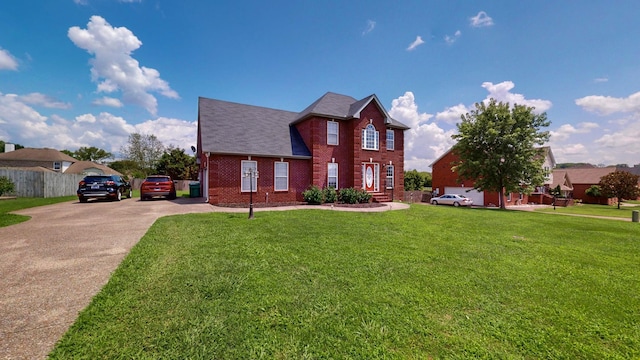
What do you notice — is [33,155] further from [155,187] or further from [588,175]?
[588,175]

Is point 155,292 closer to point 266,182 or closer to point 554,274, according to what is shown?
point 554,274

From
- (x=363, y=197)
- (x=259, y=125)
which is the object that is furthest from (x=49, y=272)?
(x=259, y=125)

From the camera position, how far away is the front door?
17766 mm

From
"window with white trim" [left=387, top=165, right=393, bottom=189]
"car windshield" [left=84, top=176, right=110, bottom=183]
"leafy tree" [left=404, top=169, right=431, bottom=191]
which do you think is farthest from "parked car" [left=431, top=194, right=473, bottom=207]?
"car windshield" [left=84, top=176, right=110, bottom=183]

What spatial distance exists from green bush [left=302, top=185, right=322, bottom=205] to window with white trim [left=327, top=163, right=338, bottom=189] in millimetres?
1618

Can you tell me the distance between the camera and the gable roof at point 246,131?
14766mm

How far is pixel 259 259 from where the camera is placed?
5.10 metres

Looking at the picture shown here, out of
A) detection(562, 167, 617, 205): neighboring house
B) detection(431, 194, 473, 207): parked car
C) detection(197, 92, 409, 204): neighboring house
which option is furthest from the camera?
detection(562, 167, 617, 205): neighboring house

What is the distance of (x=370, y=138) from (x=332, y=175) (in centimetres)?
395

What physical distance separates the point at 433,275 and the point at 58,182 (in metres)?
27.9

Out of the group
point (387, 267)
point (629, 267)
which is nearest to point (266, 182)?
point (387, 267)

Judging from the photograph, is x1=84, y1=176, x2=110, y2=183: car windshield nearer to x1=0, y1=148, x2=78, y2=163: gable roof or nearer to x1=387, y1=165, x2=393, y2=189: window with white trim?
x1=387, y1=165, x2=393, y2=189: window with white trim

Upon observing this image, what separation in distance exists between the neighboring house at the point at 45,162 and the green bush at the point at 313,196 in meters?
43.9

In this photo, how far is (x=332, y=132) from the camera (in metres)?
17.3
